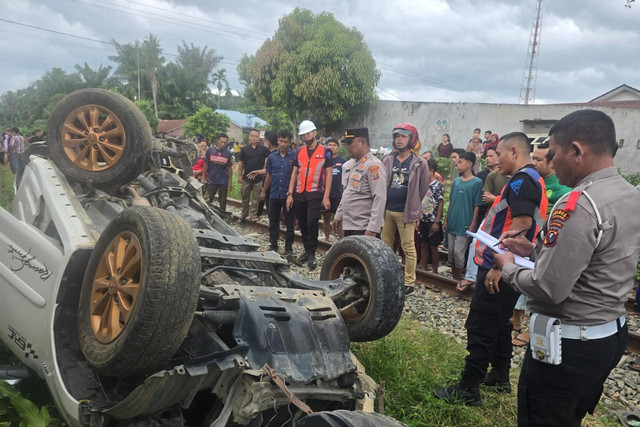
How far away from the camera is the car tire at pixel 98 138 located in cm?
381

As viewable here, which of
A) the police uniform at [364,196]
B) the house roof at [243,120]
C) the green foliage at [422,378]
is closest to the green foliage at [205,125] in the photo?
the house roof at [243,120]

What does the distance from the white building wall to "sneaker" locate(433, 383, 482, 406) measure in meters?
16.4

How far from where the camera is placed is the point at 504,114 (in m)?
19.8

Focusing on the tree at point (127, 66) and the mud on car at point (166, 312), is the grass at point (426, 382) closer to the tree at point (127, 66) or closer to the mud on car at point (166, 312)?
the mud on car at point (166, 312)

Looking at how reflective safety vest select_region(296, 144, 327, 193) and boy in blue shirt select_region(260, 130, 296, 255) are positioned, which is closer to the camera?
reflective safety vest select_region(296, 144, 327, 193)

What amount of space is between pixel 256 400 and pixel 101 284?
1067mm

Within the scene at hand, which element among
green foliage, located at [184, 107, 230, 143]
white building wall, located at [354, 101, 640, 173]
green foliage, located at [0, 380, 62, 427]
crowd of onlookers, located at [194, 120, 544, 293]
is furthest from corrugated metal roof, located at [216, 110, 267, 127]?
green foliage, located at [0, 380, 62, 427]

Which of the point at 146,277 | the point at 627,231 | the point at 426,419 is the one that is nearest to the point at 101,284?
the point at 146,277

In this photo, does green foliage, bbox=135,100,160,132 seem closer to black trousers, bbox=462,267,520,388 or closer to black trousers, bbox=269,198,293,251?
black trousers, bbox=269,198,293,251

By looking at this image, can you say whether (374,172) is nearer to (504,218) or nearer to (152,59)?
(504,218)

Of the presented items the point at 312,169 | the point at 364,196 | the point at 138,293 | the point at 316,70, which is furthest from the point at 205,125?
the point at 138,293

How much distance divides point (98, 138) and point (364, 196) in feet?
9.50

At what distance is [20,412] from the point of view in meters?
2.69

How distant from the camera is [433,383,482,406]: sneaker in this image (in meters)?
3.41
